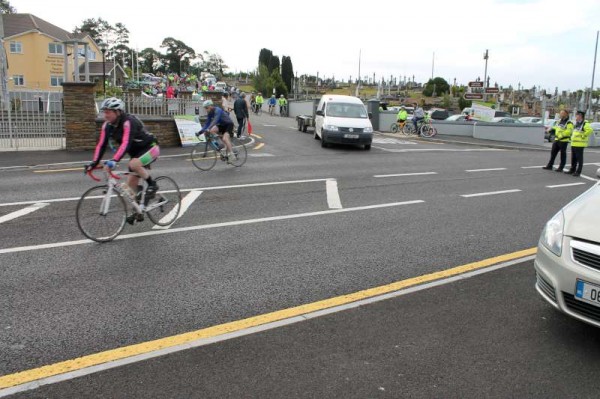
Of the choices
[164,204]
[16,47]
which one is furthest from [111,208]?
[16,47]

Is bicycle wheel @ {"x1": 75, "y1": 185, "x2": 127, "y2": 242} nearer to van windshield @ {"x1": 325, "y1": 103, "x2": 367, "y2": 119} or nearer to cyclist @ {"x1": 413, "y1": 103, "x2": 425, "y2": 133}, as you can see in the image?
van windshield @ {"x1": 325, "y1": 103, "x2": 367, "y2": 119}

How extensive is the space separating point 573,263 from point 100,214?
5.39 metres

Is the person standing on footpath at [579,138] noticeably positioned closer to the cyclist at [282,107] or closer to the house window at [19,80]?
the cyclist at [282,107]

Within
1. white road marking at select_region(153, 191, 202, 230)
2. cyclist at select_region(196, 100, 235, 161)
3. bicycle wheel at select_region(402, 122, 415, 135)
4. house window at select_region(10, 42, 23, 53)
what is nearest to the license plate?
white road marking at select_region(153, 191, 202, 230)

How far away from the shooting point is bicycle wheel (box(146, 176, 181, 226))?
752 centimetres

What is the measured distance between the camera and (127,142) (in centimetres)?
679

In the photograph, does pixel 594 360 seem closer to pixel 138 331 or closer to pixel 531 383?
pixel 531 383

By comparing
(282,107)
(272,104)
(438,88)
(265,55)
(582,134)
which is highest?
(265,55)

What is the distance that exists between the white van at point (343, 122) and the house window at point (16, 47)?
181ft

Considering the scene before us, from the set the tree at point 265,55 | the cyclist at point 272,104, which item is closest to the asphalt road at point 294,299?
the cyclist at point 272,104

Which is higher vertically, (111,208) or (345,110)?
(345,110)

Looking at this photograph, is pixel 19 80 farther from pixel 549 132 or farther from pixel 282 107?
pixel 549 132

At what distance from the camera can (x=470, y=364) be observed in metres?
3.76

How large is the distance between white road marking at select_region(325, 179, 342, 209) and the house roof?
58.7 m
